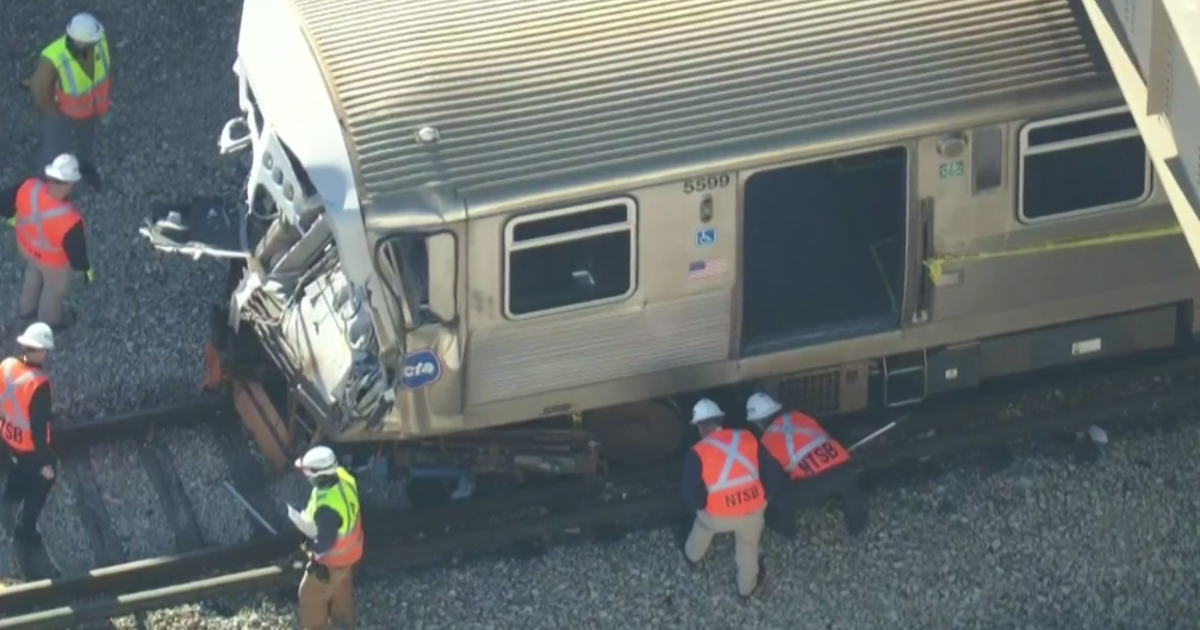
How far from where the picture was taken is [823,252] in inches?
618

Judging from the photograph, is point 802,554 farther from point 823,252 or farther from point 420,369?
point 420,369

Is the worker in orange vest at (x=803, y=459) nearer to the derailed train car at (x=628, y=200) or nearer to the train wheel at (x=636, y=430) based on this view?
the derailed train car at (x=628, y=200)

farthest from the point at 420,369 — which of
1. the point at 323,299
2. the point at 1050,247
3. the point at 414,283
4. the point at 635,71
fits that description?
the point at 1050,247

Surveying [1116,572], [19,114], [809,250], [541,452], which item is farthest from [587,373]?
[19,114]

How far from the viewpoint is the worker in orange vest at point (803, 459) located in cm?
1502

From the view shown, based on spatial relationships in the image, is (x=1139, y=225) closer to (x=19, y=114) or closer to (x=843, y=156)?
(x=843, y=156)

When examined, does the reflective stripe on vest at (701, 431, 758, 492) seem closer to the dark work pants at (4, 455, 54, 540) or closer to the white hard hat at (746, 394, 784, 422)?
the white hard hat at (746, 394, 784, 422)

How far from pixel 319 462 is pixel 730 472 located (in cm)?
248

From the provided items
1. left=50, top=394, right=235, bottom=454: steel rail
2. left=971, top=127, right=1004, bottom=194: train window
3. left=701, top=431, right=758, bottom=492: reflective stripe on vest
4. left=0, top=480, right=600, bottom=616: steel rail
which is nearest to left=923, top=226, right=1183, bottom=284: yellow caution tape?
left=971, top=127, right=1004, bottom=194: train window

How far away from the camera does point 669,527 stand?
15344 millimetres

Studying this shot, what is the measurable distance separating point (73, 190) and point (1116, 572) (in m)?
7.67

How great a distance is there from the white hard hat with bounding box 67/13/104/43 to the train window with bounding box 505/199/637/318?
4807 mm

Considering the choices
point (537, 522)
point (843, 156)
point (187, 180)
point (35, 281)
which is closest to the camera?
point (843, 156)

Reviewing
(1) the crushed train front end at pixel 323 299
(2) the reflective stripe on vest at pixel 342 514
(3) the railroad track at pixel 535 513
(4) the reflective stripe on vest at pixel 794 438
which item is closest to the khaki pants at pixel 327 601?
(2) the reflective stripe on vest at pixel 342 514
